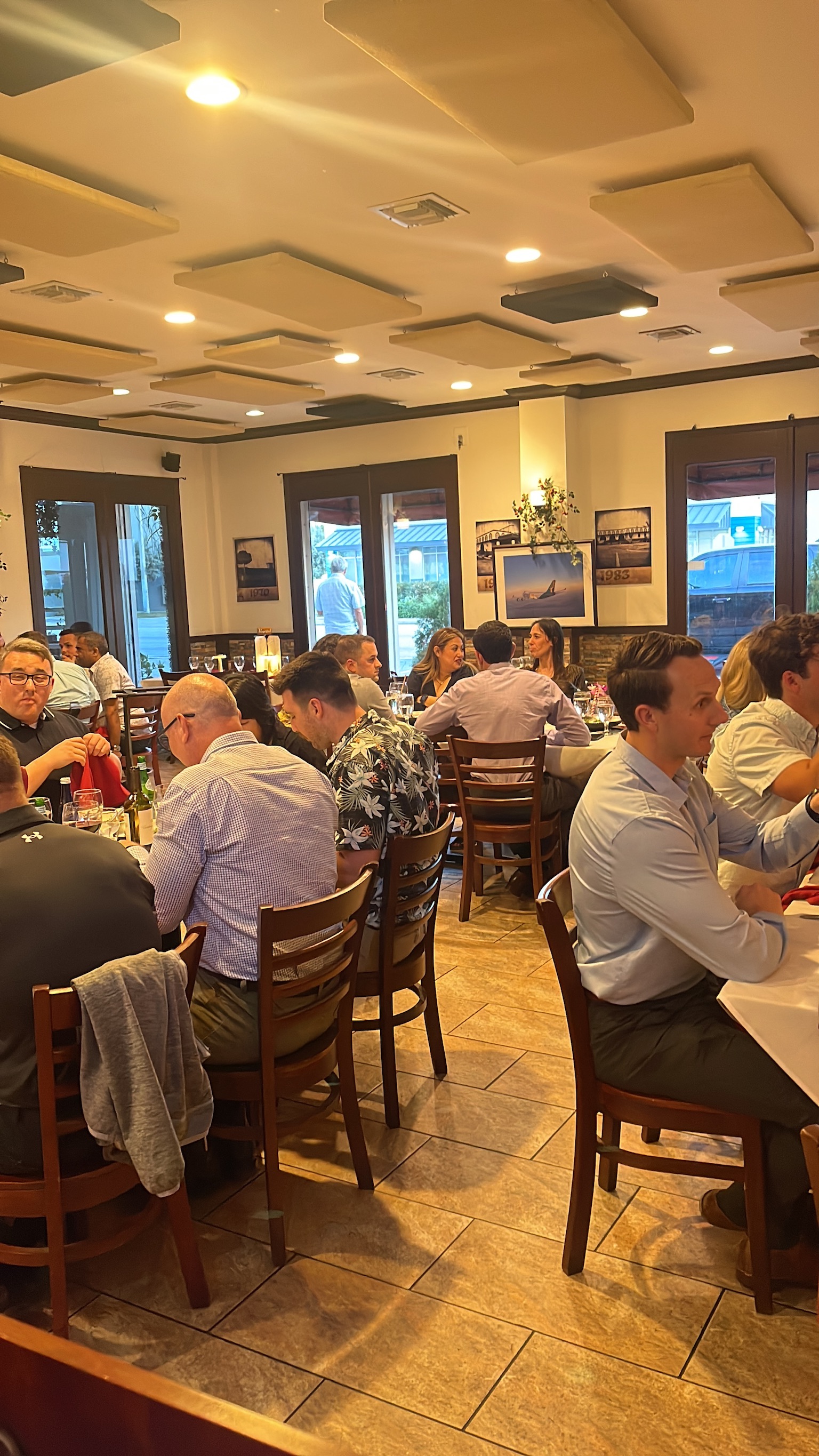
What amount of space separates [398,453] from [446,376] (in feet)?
6.42

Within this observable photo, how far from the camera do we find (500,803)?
5.28 meters

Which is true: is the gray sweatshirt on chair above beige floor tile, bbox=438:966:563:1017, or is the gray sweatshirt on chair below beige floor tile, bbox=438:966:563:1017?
above

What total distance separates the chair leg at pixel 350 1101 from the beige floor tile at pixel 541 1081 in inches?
27.2

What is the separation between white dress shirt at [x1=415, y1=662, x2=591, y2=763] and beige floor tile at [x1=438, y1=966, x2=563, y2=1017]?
1.21m

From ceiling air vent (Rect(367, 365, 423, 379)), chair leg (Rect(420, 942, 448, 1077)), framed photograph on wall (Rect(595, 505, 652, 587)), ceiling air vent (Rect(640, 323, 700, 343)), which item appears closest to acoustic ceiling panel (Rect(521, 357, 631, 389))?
ceiling air vent (Rect(640, 323, 700, 343))

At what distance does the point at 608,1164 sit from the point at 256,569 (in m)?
9.83

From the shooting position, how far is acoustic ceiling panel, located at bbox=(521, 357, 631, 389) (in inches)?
327

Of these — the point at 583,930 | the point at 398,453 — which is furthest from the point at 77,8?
the point at 398,453

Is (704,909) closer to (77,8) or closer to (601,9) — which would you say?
(601,9)

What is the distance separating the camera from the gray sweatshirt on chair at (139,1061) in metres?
2.18

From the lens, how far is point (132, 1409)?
0.79 metres

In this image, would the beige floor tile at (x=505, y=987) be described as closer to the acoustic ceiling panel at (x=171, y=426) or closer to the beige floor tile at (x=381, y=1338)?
the beige floor tile at (x=381, y=1338)

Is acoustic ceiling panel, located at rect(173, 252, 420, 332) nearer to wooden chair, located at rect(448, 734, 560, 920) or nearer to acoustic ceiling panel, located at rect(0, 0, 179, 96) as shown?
acoustic ceiling panel, located at rect(0, 0, 179, 96)

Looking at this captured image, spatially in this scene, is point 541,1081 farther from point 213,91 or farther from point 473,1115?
point 213,91
